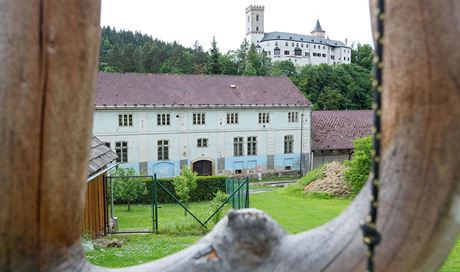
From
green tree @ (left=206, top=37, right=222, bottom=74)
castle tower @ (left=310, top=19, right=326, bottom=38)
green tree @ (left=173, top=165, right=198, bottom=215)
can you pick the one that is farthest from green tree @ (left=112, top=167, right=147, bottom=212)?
castle tower @ (left=310, top=19, right=326, bottom=38)

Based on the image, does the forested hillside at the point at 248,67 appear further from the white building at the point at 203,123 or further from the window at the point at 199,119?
the window at the point at 199,119

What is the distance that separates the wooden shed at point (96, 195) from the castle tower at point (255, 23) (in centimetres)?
8582

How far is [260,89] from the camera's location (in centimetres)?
3209

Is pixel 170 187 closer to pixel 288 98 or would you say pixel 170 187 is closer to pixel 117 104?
pixel 117 104

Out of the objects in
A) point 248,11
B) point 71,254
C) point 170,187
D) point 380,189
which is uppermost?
point 248,11

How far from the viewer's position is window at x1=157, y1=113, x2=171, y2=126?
28875 mm

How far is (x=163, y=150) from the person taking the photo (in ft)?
95.9

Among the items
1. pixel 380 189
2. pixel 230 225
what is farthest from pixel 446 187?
pixel 230 225

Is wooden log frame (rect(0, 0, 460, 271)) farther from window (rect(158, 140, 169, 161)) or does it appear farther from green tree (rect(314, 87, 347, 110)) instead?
green tree (rect(314, 87, 347, 110))

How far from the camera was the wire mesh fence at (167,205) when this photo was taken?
14109 millimetres

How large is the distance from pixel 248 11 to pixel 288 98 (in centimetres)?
6958

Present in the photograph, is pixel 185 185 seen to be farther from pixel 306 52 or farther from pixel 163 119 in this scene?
pixel 306 52

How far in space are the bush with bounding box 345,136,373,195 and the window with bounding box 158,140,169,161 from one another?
12.5m

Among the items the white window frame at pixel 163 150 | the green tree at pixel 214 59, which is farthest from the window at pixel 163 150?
the green tree at pixel 214 59
